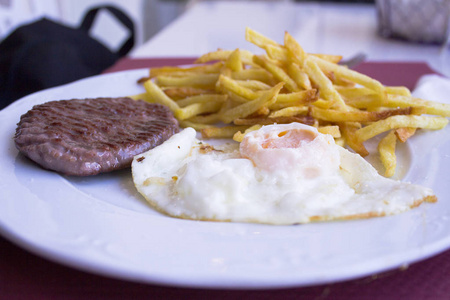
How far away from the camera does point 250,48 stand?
209 inches

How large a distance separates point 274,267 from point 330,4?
26.7 ft

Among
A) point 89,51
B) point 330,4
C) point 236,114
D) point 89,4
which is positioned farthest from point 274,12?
point 236,114

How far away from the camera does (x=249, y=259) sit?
1147mm

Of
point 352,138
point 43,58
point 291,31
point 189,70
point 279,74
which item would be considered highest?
point 279,74

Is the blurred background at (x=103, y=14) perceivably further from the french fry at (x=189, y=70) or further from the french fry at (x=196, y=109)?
the french fry at (x=196, y=109)

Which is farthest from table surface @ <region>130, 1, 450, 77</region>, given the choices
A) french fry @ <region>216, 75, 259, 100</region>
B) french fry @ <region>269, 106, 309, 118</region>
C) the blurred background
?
french fry @ <region>269, 106, 309, 118</region>

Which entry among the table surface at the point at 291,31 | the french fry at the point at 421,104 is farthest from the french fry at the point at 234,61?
the table surface at the point at 291,31

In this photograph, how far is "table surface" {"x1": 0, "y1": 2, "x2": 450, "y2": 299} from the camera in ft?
3.89

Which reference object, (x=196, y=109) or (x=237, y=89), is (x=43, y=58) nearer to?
(x=196, y=109)

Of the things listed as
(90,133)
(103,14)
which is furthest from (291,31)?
(90,133)

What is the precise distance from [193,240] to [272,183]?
0.41 meters

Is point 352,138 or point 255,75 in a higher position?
point 255,75

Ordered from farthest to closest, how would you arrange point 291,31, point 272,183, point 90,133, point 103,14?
point 103,14, point 291,31, point 90,133, point 272,183

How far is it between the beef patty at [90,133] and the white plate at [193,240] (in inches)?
3.6
